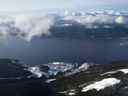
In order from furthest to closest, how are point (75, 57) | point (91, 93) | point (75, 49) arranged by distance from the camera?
point (75, 49) < point (75, 57) < point (91, 93)

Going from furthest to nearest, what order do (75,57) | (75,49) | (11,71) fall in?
1. (75,49)
2. (75,57)
3. (11,71)

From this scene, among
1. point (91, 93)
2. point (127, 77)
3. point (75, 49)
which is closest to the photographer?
point (91, 93)

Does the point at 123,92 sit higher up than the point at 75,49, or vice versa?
the point at 75,49

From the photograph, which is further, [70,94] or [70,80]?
[70,80]

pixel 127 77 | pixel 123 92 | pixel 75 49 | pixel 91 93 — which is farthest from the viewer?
pixel 75 49

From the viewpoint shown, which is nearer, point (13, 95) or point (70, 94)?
point (13, 95)

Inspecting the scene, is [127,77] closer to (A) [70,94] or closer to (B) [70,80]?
(A) [70,94]

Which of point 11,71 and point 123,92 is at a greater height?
point 11,71

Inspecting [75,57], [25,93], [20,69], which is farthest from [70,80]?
[75,57]

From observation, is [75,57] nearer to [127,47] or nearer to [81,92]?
[127,47]

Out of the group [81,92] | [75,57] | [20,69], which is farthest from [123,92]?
[75,57]
